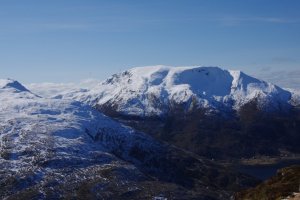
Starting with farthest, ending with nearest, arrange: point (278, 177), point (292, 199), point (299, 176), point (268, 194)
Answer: point (278, 177) < point (299, 176) < point (268, 194) < point (292, 199)

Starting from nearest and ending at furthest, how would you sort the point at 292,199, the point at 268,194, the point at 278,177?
the point at 292,199, the point at 268,194, the point at 278,177

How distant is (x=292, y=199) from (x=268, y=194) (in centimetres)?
1016

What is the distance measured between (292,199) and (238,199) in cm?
1950

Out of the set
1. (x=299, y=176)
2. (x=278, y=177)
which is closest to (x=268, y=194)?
(x=299, y=176)

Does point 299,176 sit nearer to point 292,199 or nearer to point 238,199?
point 238,199

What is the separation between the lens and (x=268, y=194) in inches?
3019

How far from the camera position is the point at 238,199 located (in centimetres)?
8544

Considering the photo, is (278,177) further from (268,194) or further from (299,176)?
(268,194)

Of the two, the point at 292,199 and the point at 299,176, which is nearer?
the point at 292,199

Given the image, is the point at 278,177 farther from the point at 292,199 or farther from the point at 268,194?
the point at 292,199

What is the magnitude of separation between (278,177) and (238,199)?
31.6ft

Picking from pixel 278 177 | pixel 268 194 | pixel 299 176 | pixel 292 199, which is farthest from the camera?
pixel 278 177

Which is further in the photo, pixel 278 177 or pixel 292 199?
pixel 278 177

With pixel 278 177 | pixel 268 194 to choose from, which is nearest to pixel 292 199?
pixel 268 194
